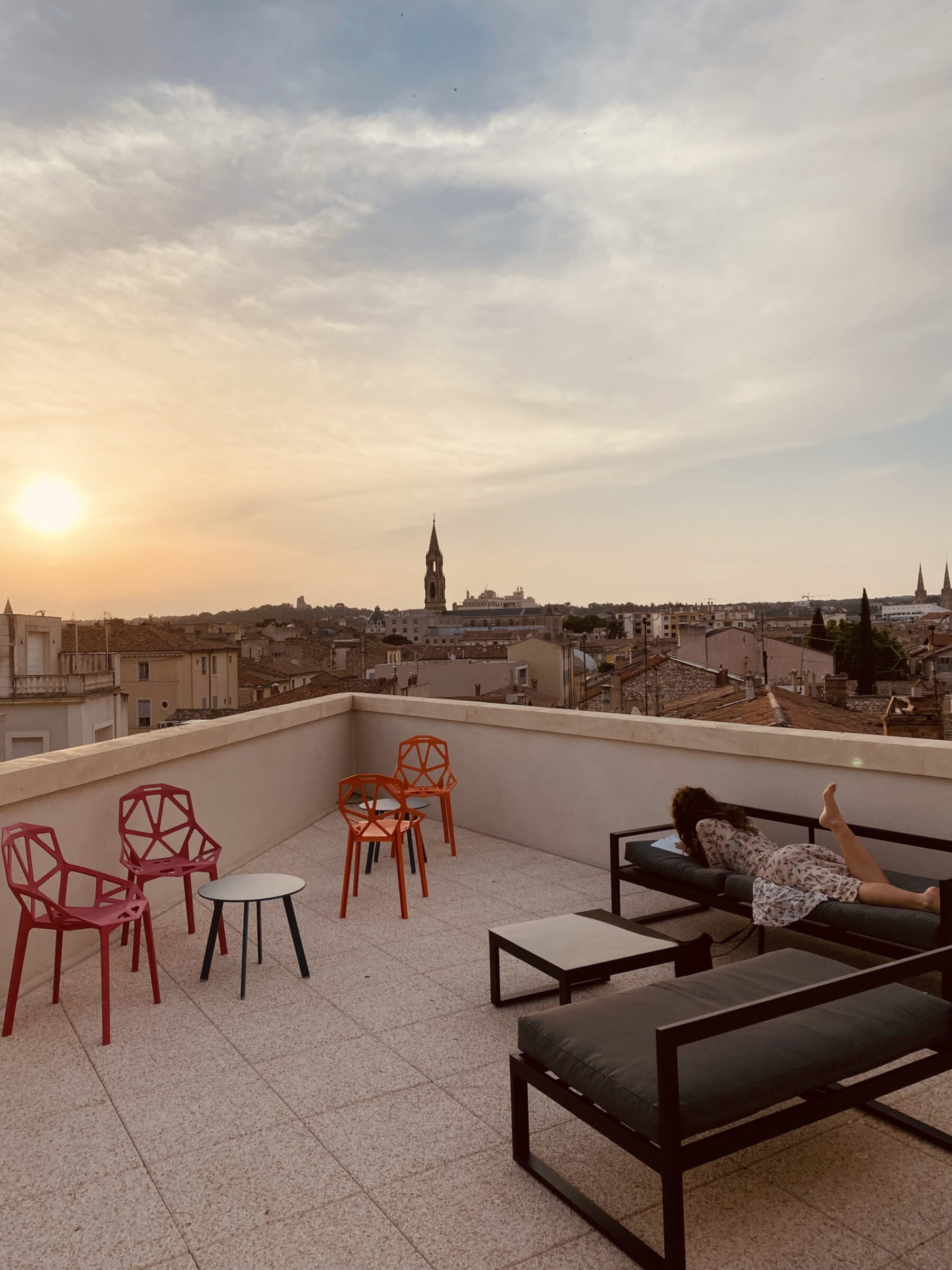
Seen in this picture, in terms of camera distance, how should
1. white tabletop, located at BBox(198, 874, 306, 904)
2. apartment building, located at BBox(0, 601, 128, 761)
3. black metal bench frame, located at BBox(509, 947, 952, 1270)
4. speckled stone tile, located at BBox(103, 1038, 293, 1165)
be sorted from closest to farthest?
black metal bench frame, located at BBox(509, 947, 952, 1270), speckled stone tile, located at BBox(103, 1038, 293, 1165), white tabletop, located at BBox(198, 874, 306, 904), apartment building, located at BBox(0, 601, 128, 761)

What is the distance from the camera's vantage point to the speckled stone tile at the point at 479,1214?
2.04 m

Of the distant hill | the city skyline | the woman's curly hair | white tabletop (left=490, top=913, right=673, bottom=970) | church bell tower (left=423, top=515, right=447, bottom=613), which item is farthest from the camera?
church bell tower (left=423, top=515, right=447, bottom=613)

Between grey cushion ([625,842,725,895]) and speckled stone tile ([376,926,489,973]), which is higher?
grey cushion ([625,842,725,895])

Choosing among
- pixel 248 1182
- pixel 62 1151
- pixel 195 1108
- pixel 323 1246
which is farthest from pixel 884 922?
pixel 62 1151

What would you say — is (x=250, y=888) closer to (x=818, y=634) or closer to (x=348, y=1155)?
(x=348, y=1155)

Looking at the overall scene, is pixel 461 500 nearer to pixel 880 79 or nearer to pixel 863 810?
pixel 880 79

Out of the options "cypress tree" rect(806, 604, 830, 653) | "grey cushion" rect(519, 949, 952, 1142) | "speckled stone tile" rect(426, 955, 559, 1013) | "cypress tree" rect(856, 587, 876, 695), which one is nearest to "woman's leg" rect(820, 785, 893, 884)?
"grey cushion" rect(519, 949, 952, 1142)

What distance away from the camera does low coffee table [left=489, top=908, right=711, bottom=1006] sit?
10.0 ft

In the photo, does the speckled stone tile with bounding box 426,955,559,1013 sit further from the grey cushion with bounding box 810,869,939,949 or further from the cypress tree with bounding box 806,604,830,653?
the cypress tree with bounding box 806,604,830,653

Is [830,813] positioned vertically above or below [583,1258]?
above

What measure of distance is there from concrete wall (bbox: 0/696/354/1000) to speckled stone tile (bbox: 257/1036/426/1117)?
4.76 feet

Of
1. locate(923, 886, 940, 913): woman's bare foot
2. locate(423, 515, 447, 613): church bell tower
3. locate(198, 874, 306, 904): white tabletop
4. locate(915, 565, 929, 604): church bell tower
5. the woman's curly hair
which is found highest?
locate(423, 515, 447, 613): church bell tower

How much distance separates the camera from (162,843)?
443 centimetres

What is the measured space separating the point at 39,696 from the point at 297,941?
2748 centimetres
